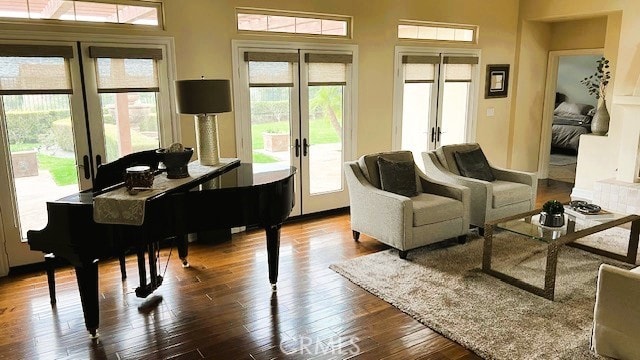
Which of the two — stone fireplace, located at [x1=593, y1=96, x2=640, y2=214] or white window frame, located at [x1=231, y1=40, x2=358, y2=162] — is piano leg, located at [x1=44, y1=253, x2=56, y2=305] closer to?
white window frame, located at [x1=231, y1=40, x2=358, y2=162]

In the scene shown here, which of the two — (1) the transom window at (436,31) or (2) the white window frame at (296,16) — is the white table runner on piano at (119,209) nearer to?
(2) the white window frame at (296,16)

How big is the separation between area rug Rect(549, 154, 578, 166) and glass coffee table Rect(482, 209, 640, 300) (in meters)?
5.28

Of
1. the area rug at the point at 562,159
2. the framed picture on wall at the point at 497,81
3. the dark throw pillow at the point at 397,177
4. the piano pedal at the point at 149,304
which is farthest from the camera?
the area rug at the point at 562,159

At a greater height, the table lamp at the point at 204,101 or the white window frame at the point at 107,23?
the white window frame at the point at 107,23

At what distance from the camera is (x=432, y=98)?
6.66m

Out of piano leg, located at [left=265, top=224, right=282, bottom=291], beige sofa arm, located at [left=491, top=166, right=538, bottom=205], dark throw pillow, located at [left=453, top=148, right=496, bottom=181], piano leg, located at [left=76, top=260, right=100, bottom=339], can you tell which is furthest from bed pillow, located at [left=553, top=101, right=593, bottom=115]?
piano leg, located at [left=76, top=260, right=100, bottom=339]

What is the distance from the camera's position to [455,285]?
3.85 m

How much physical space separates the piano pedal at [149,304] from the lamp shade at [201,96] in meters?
1.51

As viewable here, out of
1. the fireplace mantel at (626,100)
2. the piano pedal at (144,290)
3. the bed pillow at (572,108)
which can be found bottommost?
the piano pedal at (144,290)

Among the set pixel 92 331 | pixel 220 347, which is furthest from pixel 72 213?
pixel 220 347

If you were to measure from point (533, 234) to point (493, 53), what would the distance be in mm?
4239

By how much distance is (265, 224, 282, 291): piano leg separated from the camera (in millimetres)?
3631

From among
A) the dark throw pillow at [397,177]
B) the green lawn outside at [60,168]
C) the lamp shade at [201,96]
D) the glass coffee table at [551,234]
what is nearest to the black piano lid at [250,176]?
the lamp shade at [201,96]

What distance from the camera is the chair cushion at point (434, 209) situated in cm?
438
